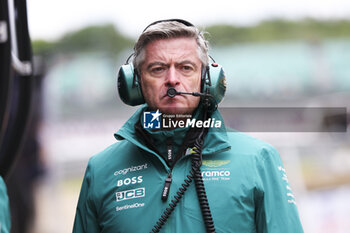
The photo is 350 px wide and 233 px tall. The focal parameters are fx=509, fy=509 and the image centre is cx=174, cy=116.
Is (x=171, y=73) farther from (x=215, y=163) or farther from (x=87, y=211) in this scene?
(x=87, y=211)

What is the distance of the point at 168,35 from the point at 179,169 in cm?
62

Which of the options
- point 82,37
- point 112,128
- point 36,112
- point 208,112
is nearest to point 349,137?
point 112,128

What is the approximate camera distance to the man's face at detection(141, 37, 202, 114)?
7.36ft

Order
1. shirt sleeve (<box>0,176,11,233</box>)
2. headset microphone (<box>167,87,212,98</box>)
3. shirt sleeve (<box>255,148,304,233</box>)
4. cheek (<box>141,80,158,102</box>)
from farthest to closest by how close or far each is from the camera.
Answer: cheek (<box>141,80,158,102</box>) < headset microphone (<box>167,87,212,98</box>) < shirt sleeve (<box>255,148,304,233</box>) < shirt sleeve (<box>0,176,11,233</box>)

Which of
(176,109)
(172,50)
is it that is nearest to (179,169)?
(176,109)

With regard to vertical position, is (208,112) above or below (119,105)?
above

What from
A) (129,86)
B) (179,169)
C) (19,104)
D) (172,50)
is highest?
(172,50)

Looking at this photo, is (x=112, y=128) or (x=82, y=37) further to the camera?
(x=82, y=37)

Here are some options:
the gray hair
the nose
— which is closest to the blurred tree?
the gray hair

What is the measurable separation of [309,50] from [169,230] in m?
32.0

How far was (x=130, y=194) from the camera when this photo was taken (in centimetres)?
222

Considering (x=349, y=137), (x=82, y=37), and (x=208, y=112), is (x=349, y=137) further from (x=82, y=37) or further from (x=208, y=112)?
(x=82, y=37)

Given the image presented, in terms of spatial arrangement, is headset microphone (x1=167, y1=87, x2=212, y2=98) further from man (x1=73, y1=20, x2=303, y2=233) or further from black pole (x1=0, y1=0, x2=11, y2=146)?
black pole (x1=0, y1=0, x2=11, y2=146)

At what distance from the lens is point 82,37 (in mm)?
28562
